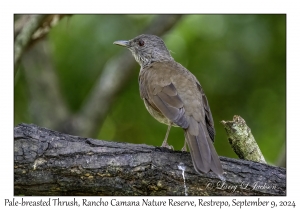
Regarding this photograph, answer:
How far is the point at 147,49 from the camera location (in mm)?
7770

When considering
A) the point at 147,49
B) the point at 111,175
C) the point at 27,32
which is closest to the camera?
the point at 111,175

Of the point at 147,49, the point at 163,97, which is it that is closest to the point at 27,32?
the point at 147,49

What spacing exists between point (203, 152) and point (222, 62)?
4.12 meters

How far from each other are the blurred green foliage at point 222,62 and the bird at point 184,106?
201cm

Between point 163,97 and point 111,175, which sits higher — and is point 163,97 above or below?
above

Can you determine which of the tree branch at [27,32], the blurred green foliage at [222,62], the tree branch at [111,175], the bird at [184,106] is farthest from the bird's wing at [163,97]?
the blurred green foliage at [222,62]

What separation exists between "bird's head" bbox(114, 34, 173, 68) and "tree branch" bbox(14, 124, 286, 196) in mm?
2726

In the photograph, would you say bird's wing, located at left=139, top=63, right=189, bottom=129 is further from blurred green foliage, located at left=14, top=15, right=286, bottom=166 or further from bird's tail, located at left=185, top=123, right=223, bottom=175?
blurred green foliage, located at left=14, top=15, right=286, bottom=166

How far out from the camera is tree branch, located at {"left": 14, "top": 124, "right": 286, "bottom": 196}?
17.0 feet

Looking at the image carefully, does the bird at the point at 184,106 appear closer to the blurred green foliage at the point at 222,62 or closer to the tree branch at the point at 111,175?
the tree branch at the point at 111,175

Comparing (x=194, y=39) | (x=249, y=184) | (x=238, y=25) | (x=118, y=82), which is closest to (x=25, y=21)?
(x=118, y=82)

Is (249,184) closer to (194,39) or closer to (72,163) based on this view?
(72,163)

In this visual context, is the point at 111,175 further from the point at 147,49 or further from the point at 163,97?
the point at 147,49

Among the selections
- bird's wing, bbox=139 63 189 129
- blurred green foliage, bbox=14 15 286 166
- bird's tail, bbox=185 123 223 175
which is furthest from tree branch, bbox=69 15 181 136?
bird's tail, bbox=185 123 223 175
